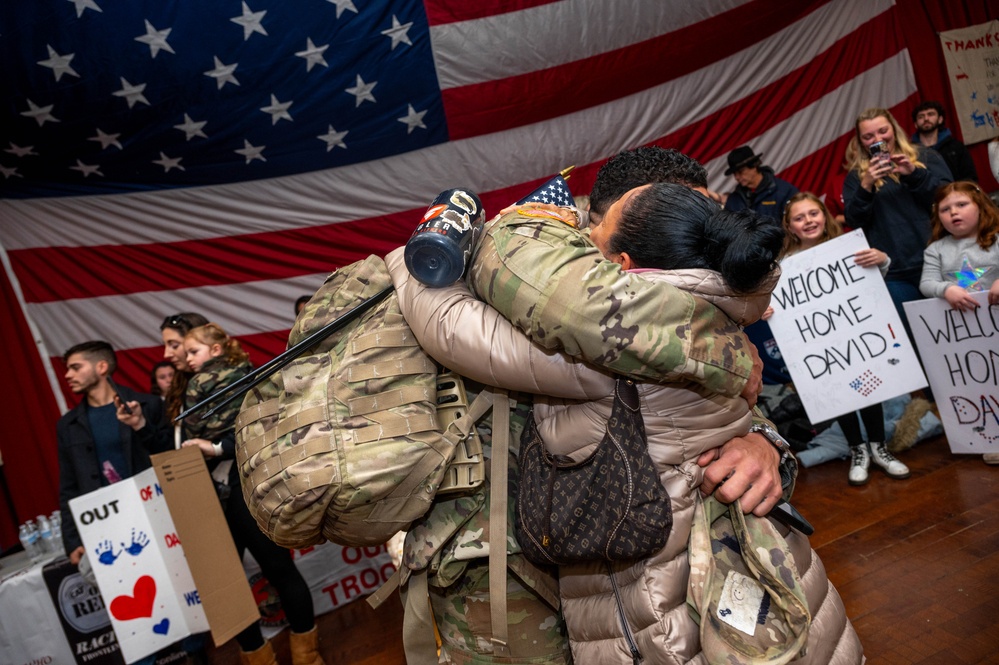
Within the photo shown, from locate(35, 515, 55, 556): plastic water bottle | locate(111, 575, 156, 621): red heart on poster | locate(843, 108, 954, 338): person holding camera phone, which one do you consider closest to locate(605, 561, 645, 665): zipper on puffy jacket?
locate(111, 575, 156, 621): red heart on poster

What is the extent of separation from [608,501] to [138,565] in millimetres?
2614

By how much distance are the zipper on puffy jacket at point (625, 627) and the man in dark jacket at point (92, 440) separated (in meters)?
2.71

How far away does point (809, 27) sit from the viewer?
5508 mm

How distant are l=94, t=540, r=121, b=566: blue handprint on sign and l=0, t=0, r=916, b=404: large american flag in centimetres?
175

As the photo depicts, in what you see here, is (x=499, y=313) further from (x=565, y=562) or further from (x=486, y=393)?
(x=565, y=562)

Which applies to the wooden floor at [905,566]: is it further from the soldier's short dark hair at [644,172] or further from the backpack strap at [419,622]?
the soldier's short dark hair at [644,172]

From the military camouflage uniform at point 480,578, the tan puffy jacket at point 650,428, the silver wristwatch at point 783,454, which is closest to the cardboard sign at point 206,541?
the military camouflage uniform at point 480,578

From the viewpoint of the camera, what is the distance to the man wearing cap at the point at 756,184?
4.43 meters

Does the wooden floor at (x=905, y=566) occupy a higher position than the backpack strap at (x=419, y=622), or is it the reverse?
the backpack strap at (x=419, y=622)

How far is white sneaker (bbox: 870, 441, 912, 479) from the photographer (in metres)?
3.38

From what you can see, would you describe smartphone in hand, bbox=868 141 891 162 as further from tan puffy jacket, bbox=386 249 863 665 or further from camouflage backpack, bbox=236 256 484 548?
camouflage backpack, bbox=236 256 484 548

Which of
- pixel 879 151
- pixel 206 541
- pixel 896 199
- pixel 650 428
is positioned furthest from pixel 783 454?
pixel 896 199

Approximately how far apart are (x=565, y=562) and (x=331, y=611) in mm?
2916

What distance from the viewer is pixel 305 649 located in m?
3.02
